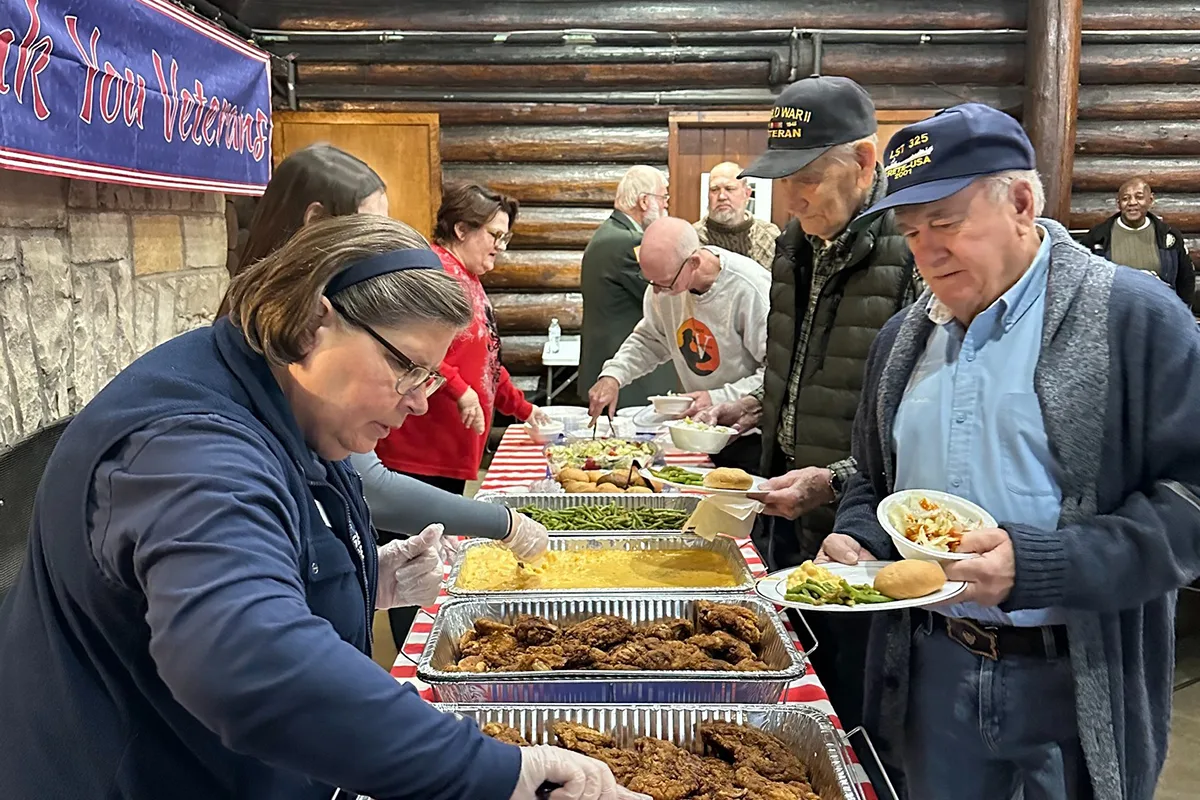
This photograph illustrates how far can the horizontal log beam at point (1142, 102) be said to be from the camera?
6.86m

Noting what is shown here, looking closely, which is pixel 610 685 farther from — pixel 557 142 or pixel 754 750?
pixel 557 142

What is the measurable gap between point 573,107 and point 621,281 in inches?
93.4

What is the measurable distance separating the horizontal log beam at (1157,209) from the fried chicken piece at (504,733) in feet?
22.7

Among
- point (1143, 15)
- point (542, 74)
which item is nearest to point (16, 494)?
point (542, 74)

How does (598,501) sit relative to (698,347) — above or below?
below

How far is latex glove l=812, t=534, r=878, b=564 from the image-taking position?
1.86 m

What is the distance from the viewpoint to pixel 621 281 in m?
5.21

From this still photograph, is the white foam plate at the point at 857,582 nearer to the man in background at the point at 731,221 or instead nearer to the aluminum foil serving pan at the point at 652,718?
the aluminum foil serving pan at the point at 652,718

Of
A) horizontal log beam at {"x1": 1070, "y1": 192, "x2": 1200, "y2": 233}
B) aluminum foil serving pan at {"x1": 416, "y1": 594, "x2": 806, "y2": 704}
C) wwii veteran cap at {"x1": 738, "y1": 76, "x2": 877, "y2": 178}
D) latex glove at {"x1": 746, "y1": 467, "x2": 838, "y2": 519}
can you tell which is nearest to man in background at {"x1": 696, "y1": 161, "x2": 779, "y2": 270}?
wwii veteran cap at {"x1": 738, "y1": 76, "x2": 877, "y2": 178}

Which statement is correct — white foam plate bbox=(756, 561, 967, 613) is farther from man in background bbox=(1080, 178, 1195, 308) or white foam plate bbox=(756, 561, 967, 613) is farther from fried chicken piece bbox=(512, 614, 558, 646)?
man in background bbox=(1080, 178, 1195, 308)

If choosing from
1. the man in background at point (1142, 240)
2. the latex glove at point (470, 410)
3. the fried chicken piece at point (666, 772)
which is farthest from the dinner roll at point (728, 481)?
the man in background at point (1142, 240)

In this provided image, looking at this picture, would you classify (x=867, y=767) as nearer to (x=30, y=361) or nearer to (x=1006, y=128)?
(x=1006, y=128)

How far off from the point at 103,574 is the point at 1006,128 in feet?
5.13

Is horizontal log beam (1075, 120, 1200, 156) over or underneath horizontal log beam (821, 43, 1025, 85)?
underneath
